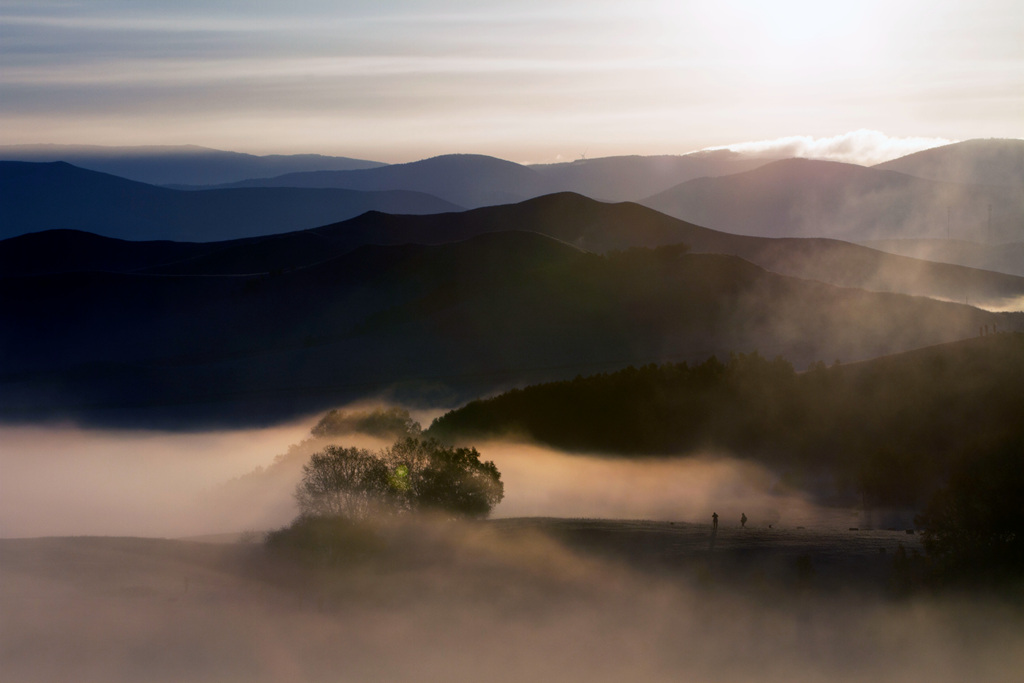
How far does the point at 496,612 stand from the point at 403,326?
7482cm

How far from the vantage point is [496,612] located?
27078 mm

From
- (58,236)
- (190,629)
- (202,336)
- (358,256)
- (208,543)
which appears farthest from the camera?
(58,236)

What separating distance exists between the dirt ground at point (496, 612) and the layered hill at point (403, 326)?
157ft

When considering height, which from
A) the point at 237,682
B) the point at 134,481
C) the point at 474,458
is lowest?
the point at 134,481

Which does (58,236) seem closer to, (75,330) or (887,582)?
(75,330)

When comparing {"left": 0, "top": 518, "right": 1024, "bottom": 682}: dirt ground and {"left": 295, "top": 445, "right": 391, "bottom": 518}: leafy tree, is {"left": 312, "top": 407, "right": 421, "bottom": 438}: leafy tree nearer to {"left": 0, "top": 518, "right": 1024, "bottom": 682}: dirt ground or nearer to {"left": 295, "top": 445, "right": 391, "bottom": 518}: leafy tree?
{"left": 295, "top": 445, "right": 391, "bottom": 518}: leafy tree

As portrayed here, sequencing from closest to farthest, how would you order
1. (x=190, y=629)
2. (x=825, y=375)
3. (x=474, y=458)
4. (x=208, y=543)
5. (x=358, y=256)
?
(x=190, y=629)
(x=208, y=543)
(x=474, y=458)
(x=825, y=375)
(x=358, y=256)

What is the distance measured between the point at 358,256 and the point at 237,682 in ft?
354

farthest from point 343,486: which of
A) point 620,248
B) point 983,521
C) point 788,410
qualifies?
point 620,248

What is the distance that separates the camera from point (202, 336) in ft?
374

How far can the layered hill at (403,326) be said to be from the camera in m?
87.1

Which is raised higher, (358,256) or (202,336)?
(358,256)

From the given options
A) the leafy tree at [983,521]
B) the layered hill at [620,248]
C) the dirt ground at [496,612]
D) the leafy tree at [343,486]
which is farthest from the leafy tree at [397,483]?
the layered hill at [620,248]

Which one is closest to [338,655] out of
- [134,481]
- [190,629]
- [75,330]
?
[190,629]
